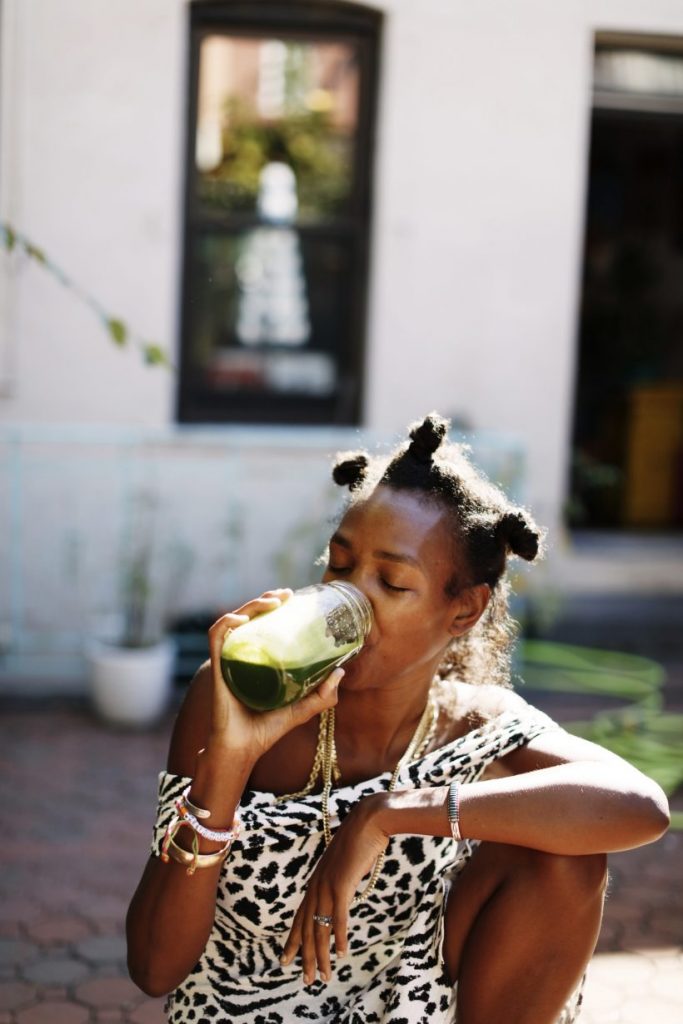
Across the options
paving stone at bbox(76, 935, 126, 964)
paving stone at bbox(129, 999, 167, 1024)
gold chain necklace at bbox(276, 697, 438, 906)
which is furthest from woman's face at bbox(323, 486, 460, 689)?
paving stone at bbox(76, 935, 126, 964)

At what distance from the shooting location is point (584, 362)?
9812mm

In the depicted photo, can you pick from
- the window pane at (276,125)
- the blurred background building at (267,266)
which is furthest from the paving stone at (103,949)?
the window pane at (276,125)

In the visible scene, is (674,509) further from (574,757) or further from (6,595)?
(574,757)

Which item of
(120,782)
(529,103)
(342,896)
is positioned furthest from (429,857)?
(529,103)

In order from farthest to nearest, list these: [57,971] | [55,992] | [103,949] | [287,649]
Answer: [103,949], [57,971], [55,992], [287,649]

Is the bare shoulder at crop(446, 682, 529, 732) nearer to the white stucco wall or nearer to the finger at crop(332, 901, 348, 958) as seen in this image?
the finger at crop(332, 901, 348, 958)

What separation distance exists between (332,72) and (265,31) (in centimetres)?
40

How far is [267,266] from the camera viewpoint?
6891 millimetres

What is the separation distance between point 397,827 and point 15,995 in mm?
1555

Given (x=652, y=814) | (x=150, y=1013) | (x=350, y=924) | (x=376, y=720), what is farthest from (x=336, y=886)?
(x=150, y=1013)

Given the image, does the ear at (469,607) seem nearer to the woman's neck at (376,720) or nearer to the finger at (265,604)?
the woman's neck at (376,720)

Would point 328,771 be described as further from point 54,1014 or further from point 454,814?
point 54,1014

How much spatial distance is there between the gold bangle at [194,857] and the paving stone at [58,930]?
171cm

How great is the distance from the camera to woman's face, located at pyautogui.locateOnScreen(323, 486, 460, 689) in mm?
2205
